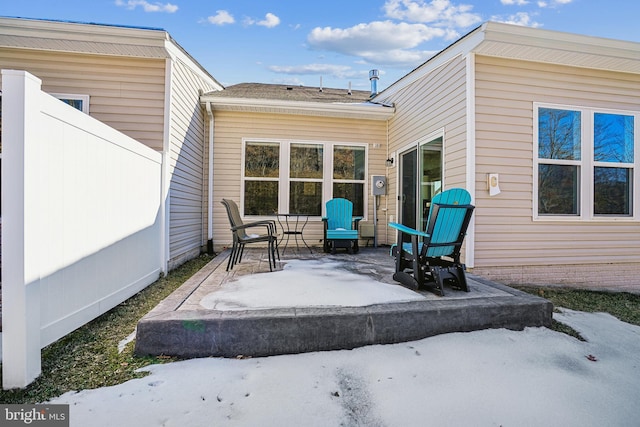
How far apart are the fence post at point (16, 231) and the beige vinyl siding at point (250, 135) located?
452 cm

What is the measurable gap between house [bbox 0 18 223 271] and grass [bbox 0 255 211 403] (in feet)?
5.93

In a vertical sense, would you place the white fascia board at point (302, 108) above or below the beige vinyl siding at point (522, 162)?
above

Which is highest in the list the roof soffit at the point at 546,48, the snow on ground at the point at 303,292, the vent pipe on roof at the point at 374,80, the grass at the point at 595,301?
the vent pipe on roof at the point at 374,80

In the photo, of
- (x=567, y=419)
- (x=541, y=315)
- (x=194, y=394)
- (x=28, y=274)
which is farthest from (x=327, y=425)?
(x=541, y=315)

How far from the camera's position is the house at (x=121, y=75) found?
4105mm

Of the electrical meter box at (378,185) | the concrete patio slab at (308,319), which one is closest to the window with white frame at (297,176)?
the electrical meter box at (378,185)

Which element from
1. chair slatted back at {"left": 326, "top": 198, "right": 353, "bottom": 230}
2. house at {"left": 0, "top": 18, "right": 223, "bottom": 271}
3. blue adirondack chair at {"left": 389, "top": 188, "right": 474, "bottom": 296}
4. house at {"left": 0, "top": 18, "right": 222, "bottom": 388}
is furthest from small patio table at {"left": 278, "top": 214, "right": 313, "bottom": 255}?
blue adirondack chair at {"left": 389, "top": 188, "right": 474, "bottom": 296}

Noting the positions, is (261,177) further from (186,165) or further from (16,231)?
(16,231)

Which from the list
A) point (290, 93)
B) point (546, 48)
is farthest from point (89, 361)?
point (290, 93)

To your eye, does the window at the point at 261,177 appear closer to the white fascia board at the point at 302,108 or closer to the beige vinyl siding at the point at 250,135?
the beige vinyl siding at the point at 250,135

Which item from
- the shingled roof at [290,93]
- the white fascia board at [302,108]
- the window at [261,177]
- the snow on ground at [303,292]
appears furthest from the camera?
the window at [261,177]

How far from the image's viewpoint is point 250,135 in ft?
20.5

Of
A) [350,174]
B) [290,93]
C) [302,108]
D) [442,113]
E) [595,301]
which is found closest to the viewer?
[595,301]

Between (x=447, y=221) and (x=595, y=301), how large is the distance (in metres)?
2.88
